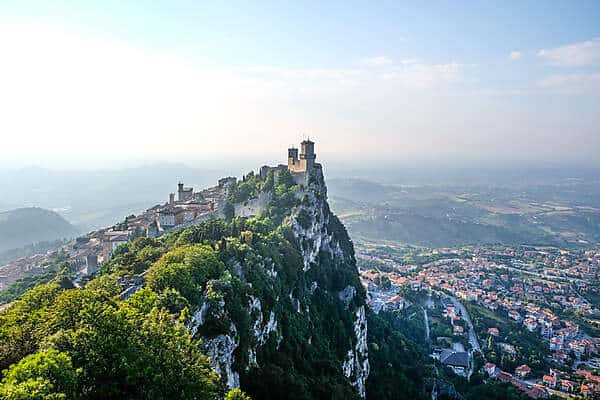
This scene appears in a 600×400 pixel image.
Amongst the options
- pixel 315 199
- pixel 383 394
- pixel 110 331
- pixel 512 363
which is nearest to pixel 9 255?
pixel 315 199

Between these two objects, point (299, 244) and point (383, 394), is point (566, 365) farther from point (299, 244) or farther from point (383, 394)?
point (299, 244)

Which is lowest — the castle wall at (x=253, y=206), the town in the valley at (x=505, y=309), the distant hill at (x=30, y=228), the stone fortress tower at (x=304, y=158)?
the town in the valley at (x=505, y=309)

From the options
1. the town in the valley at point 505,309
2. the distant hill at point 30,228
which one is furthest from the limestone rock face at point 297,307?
the distant hill at point 30,228

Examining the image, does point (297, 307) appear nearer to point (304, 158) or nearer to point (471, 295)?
point (304, 158)

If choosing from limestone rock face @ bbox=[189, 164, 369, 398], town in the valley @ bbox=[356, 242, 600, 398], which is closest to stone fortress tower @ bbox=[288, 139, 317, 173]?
limestone rock face @ bbox=[189, 164, 369, 398]

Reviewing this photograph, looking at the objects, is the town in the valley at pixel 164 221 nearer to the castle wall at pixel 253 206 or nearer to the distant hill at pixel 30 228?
the castle wall at pixel 253 206
